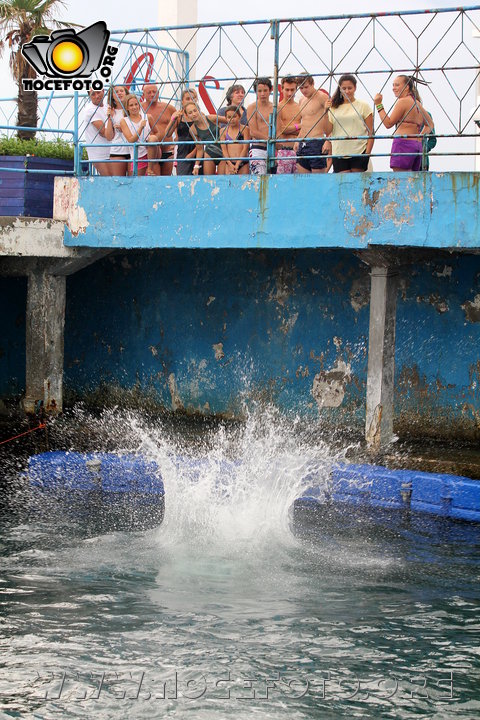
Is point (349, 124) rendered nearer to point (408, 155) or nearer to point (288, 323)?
point (408, 155)

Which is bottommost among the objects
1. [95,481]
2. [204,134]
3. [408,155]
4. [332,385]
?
[95,481]

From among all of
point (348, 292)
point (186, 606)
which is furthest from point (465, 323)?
point (186, 606)

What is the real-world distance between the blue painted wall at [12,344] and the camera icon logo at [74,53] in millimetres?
3051

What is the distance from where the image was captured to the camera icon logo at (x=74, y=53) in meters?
12.4

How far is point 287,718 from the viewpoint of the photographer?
236 inches

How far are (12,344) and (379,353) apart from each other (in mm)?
5817

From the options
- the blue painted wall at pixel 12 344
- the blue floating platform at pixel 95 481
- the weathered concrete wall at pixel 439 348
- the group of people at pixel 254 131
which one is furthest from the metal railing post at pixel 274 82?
the blue painted wall at pixel 12 344

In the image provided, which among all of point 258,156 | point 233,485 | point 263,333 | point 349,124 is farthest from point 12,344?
point 349,124

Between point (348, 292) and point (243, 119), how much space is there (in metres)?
2.36

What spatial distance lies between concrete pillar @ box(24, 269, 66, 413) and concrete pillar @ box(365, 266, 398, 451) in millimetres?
3678

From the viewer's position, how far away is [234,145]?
11352 millimetres

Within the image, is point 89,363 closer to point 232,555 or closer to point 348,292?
point 348,292

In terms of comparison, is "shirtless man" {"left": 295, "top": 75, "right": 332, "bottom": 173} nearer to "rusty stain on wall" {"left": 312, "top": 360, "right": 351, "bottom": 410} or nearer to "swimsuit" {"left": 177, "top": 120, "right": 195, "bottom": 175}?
"swimsuit" {"left": 177, "top": 120, "right": 195, "bottom": 175}

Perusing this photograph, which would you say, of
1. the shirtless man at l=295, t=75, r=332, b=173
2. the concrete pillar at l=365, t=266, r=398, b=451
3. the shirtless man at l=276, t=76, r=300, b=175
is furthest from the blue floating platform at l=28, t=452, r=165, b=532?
the shirtless man at l=295, t=75, r=332, b=173
